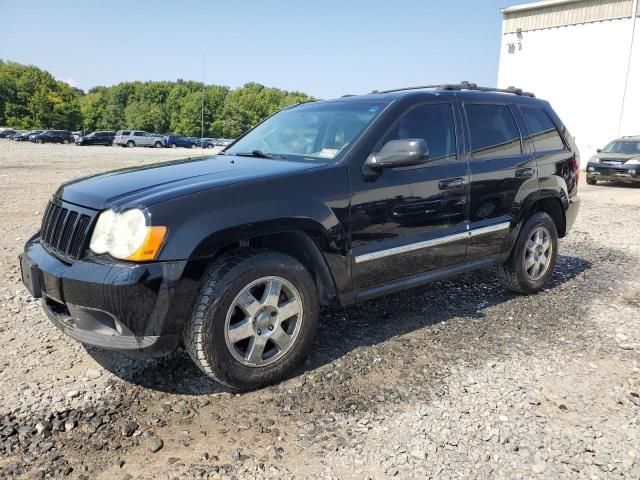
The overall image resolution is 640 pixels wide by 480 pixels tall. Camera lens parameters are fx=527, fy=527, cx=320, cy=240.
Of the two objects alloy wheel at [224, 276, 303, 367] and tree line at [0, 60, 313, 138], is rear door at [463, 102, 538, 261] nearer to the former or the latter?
alloy wheel at [224, 276, 303, 367]

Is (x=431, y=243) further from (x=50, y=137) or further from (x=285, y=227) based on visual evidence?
(x=50, y=137)

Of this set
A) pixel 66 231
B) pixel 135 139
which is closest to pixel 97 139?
pixel 135 139

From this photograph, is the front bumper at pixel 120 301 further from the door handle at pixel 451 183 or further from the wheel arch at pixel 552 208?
the wheel arch at pixel 552 208

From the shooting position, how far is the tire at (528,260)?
4.92 m

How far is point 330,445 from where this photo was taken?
2.70 meters

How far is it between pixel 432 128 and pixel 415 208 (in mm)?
732

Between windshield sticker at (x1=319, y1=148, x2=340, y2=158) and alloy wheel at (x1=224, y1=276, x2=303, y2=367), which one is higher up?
windshield sticker at (x1=319, y1=148, x2=340, y2=158)

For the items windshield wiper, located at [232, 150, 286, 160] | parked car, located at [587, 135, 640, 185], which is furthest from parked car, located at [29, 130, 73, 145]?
windshield wiper, located at [232, 150, 286, 160]

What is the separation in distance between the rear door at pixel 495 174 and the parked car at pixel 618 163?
44.6 feet

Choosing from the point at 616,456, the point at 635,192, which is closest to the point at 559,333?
the point at 616,456

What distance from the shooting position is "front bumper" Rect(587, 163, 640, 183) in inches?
634

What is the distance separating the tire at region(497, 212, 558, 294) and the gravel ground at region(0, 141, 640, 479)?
1.17 ft

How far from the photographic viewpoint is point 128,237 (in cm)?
280

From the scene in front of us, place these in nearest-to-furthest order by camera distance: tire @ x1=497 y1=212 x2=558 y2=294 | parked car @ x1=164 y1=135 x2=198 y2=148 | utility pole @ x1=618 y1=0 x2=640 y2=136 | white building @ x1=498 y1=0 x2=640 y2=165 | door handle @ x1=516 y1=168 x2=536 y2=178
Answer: door handle @ x1=516 y1=168 x2=536 y2=178 < tire @ x1=497 y1=212 x2=558 y2=294 < utility pole @ x1=618 y1=0 x2=640 y2=136 < white building @ x1=498 y1=0 x2=640 y2=165 < parked car @ x1=164 y1=135 x2=198 y2=148
